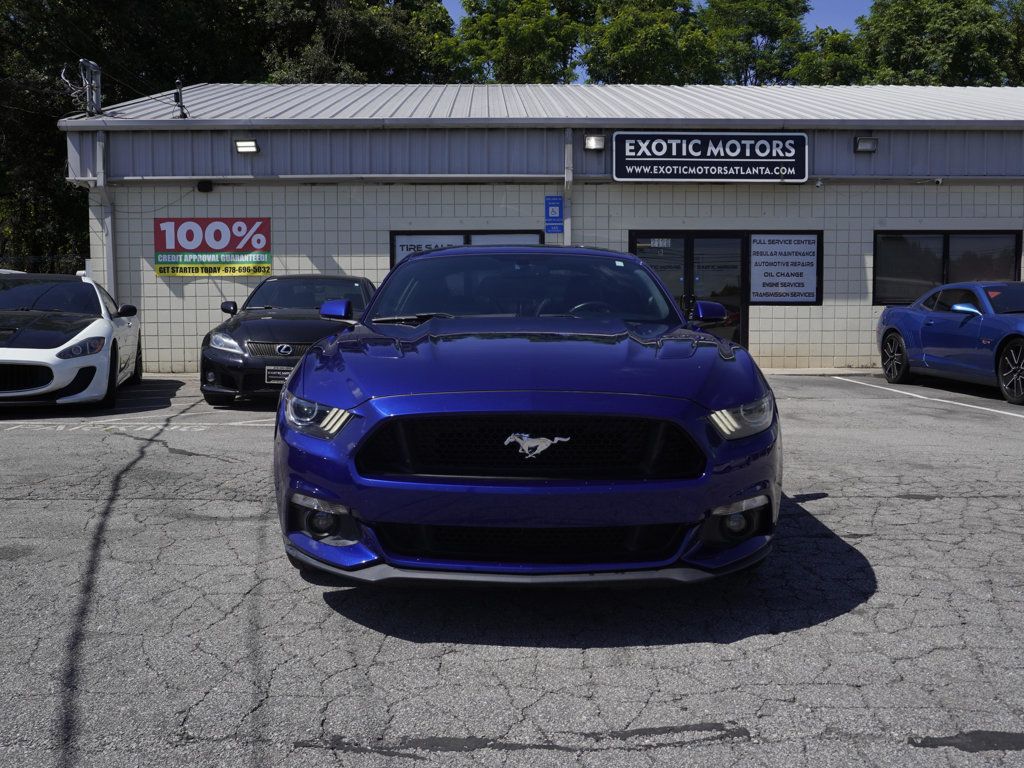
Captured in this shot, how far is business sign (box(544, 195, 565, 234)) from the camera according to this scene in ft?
47.9

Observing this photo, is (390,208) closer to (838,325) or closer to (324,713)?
(838,325)

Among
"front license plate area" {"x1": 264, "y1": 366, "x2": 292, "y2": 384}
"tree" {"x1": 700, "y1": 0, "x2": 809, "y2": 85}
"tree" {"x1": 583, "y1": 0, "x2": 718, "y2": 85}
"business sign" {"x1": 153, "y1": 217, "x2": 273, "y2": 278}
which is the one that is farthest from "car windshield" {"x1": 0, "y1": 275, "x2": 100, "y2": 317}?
"tree" {"x1": 700, "y1": 0, "x2": 809, "y2": 85}

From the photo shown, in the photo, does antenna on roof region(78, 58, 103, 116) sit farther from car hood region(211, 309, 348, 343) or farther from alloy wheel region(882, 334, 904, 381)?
alloy wheel region(882, 334, 904, 381)

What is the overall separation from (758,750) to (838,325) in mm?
13623

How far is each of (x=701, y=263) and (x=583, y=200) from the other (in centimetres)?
211

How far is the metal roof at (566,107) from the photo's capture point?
14211 millimetres

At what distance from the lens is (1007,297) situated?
35.7ft

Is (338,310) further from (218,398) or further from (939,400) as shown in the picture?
(939,400)

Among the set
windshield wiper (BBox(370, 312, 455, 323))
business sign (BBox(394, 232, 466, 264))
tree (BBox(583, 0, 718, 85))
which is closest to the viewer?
windshield wiper (BBox(370, 312, 455, 323))

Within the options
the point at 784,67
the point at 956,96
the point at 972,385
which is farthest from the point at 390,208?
the point at 784,67

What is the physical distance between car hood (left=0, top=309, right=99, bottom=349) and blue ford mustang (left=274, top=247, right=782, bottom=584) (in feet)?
19.8

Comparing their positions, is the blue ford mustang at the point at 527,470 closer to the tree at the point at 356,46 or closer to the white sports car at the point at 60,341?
the white sports car at the point at 60,341

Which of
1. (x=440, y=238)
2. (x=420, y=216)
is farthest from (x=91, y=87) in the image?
(x=440, y=238)

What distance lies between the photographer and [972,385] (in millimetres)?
12477
